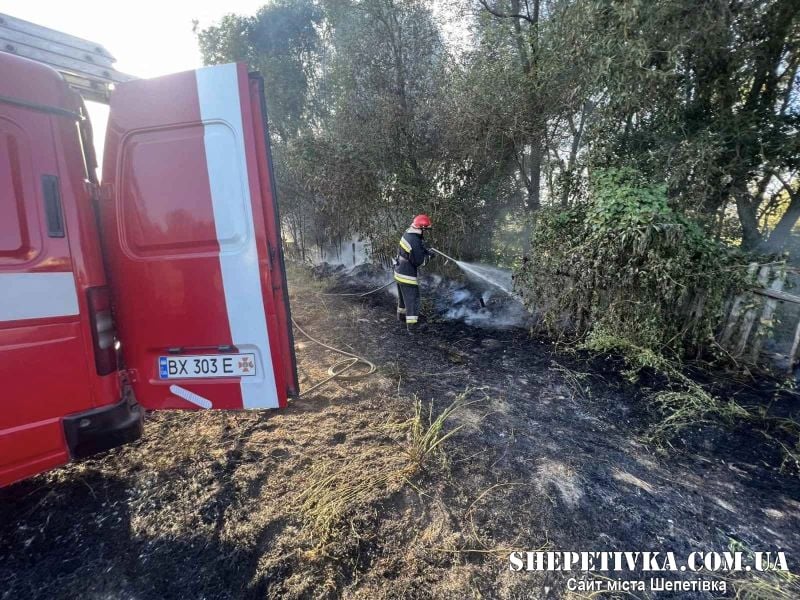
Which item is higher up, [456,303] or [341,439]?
[456,303]

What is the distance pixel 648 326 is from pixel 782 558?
8.22 ft

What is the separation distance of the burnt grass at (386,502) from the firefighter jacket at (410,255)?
7.65 feet

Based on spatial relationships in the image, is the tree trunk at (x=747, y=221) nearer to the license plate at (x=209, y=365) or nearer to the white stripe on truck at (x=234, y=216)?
the white stripe on truck at (x=234, y=216)

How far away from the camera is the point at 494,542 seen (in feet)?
6.40

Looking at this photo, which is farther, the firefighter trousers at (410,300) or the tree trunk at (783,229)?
the firefighter trousers at (410,300)

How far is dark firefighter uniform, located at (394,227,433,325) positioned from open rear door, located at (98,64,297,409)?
3.30 m

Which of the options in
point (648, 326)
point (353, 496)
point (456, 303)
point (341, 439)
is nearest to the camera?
point (353, 496)

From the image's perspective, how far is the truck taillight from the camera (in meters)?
2.01

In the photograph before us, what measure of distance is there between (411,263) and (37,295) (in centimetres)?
414

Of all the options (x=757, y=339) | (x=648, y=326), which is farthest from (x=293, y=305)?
(x=757, y=339)

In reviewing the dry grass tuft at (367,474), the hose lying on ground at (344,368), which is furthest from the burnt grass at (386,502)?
the hose lying on ground at (344,368)

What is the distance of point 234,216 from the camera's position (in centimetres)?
207

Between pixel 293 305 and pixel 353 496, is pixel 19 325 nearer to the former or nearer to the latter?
pixel 353 496

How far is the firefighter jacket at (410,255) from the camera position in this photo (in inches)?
211
